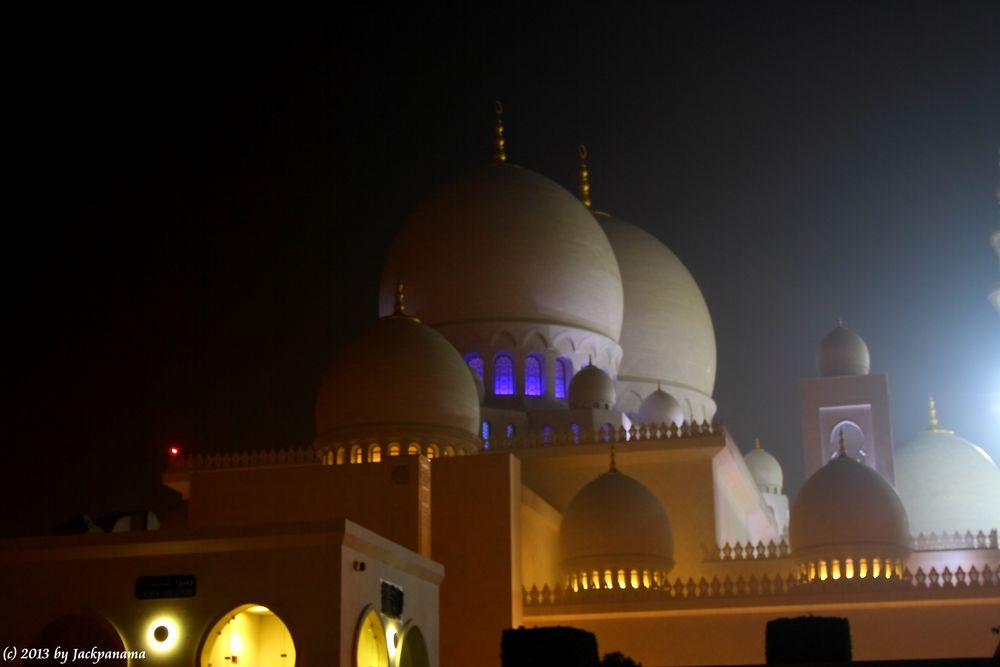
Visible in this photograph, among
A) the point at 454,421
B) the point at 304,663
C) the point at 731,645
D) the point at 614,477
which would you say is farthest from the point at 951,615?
the point at 304,663

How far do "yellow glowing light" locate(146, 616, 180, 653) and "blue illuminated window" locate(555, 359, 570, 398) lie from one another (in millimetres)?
11796

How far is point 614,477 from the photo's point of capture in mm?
21672

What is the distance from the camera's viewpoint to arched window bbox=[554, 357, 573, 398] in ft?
85.4

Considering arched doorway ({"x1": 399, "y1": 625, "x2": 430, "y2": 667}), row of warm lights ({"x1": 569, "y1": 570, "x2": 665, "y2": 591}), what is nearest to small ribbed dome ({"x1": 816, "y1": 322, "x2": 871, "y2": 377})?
row of warm lights ({"x1": 569, "y1": 570, "x2": 665, "y2": 591})

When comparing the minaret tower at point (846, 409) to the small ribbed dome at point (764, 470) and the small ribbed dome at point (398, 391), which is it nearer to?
the small ribbed dome at point (764, 470)

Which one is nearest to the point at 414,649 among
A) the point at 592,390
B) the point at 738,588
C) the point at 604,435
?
the point at 738,588

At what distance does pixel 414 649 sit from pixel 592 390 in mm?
8355

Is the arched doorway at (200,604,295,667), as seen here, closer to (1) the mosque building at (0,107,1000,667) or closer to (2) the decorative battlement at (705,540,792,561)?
(1) the mosque building at (0,107,1000,667)

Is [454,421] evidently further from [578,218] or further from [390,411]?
[578,218]

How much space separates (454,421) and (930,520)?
1209cm

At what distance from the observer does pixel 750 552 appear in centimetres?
2267

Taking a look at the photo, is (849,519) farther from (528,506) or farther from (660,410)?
(660,410)

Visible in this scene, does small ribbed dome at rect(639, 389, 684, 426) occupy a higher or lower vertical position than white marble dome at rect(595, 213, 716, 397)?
lower

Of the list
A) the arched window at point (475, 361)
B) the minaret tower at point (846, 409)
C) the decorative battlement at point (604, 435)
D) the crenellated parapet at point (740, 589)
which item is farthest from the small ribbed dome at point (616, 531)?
the minaret tower at point (846, 409)
